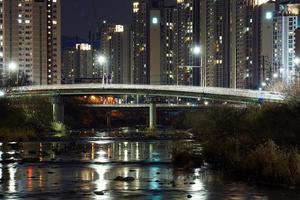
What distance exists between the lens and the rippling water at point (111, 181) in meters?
33.3

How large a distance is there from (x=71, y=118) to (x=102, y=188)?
11780 centimetres

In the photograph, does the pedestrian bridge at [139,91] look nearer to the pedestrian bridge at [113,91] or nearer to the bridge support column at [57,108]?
the pedestrian bridge at [113,91]

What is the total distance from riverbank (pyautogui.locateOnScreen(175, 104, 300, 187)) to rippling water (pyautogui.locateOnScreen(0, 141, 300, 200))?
1.74 meters

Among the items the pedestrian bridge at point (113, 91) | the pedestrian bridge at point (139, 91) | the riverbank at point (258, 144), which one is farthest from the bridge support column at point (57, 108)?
the riverbank at point (258, 144)

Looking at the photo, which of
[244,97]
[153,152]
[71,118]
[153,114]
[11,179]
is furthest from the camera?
[71,118]

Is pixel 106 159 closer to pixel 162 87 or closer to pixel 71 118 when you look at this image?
pixel 162 87

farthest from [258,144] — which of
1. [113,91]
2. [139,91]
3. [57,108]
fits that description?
[57,108]

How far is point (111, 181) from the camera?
3850 cm

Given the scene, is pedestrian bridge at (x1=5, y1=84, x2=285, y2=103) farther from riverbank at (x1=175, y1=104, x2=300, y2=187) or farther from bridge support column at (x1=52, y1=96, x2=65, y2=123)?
riverbank at (x1=175, y1=104, x2=300, y2=187)

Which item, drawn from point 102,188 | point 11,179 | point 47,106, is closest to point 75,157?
point 11,179

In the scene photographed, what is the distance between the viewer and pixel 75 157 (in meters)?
56.2

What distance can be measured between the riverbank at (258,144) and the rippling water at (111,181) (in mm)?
1738

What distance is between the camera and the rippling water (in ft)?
109

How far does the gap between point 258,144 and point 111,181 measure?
14.2 m
